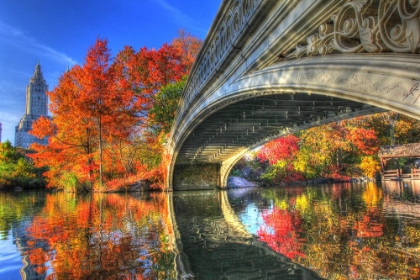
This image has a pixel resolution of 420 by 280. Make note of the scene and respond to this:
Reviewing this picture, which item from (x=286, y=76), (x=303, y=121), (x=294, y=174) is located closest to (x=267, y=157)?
(x=294, y=174)

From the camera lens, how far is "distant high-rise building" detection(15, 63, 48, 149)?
110 metres

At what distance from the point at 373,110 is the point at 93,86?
17106mm

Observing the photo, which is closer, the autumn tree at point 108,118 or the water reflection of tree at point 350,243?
the water reflection of tree at point 350,243

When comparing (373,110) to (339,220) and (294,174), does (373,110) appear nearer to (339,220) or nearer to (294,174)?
(339,220)

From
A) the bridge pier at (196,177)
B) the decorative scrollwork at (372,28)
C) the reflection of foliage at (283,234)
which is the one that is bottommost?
the reflection of foliage at (283,234)

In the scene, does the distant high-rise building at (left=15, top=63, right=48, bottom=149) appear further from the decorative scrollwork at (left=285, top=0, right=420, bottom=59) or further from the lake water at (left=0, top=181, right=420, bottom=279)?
the decorative scrollwork at (left=285, top=0, right=420, bottom=59)

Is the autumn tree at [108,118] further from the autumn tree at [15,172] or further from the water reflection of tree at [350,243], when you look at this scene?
the water reflection of tree at [350,243]

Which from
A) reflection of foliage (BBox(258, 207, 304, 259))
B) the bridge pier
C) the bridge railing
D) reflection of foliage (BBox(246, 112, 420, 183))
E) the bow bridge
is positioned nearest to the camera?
the bow bridge

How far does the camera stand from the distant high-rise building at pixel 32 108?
360 feet

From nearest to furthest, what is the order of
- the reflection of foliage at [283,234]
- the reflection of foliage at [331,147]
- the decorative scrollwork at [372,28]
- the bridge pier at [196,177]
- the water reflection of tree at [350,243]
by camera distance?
the decorative scrollwork at [372,28], the water reflection of tree at [350,243], the reflection of foliage at [283,234], the bridge pier at [196,177], the reflection of foliage at [331,147]

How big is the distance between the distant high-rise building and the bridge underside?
104m

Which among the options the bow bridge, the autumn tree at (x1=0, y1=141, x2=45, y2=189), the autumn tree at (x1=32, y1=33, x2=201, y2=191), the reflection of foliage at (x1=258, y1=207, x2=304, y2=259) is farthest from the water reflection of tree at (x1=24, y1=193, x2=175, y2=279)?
the autumn tree at (x1=0, y1=141, x2=45, y2=189)

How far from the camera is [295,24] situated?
13.3 feet

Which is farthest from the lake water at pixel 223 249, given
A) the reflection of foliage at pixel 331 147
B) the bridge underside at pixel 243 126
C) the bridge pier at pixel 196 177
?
the reflection of foliage at pixel 331 147
